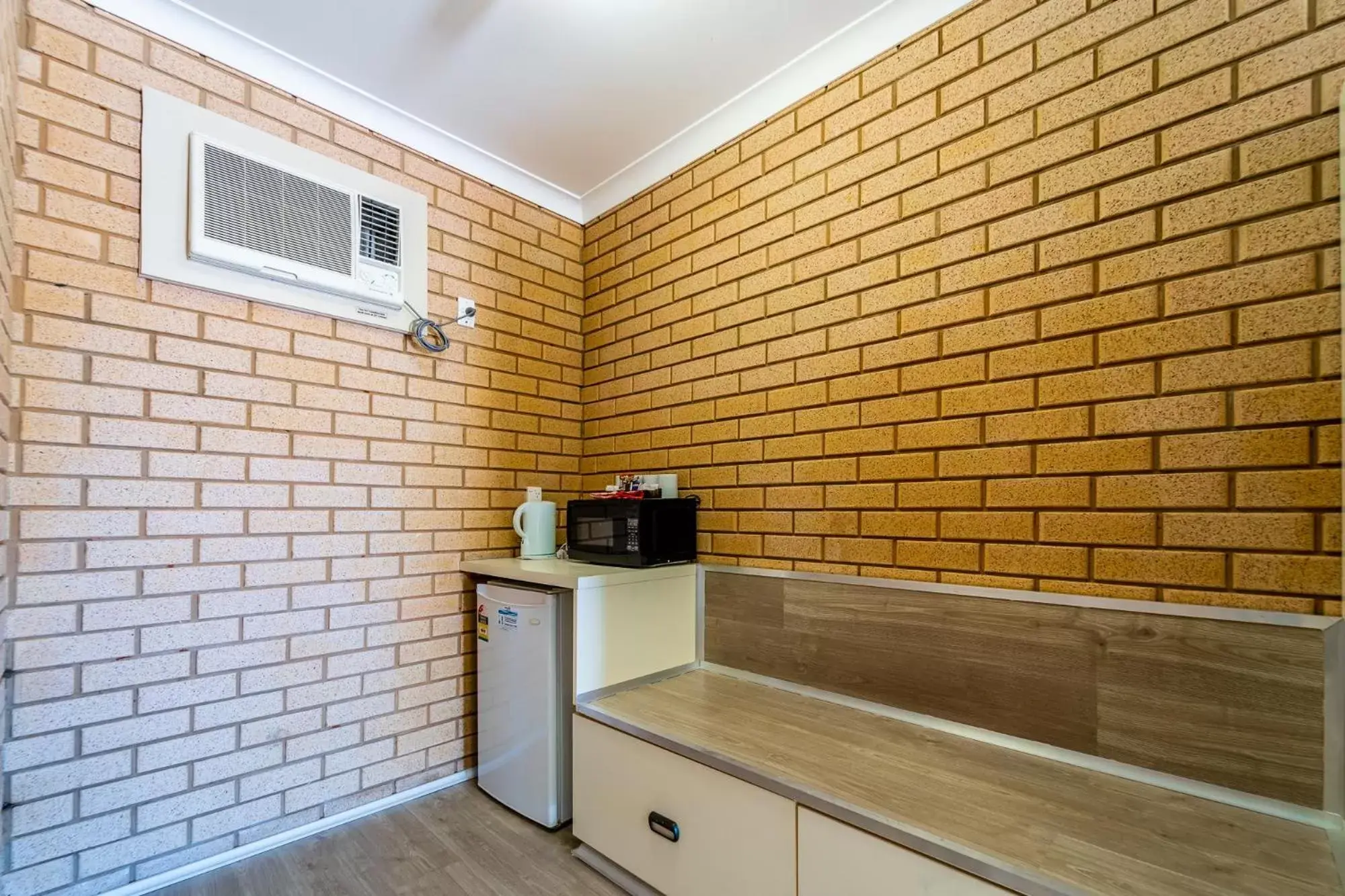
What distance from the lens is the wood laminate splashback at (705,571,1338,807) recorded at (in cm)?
119

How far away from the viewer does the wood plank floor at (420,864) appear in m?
1.75

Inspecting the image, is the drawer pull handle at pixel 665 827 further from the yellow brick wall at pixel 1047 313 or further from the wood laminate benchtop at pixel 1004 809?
the yellow brick wall at pixel 1047 313

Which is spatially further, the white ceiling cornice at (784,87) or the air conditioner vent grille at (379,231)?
the air conditioner vent grille at (379,231)

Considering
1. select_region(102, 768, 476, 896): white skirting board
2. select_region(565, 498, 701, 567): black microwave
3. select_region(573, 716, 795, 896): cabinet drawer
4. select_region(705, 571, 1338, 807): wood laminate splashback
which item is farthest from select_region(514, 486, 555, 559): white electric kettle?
select_region(705, 571, 1338, 807): wood laminate splashback

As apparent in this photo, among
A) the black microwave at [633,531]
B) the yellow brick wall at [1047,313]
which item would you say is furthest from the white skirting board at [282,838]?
the yellow brick wall at [1047,313]

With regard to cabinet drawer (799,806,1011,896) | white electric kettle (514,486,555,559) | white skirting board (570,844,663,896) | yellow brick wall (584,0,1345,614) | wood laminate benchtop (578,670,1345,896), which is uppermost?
yellow brick wall (584,0,1345,614)

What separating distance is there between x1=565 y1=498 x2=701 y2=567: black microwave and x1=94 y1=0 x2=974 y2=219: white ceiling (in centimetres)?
148

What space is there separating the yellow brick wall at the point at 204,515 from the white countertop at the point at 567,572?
0.24 meters

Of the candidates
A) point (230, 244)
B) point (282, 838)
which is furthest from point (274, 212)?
point (282, 838)

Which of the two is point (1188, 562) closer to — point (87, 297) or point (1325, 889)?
point (1325, 889)

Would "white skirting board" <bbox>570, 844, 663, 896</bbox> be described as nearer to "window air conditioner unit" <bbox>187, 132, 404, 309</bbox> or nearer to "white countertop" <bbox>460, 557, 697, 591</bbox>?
"white countertop" <bbox>460, 557, 697, 591</bbox>

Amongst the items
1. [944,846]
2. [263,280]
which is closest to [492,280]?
[263,280]

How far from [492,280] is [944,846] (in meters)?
2.51

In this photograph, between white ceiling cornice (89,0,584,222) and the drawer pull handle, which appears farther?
white ceiling cornice (89,0,584,222)
